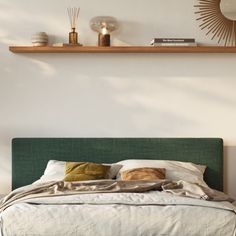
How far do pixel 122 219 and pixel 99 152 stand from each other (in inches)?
58.0

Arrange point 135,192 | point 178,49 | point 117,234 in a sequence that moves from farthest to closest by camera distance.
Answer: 1. point 178,49
2. point 135,192
3. point 117,234

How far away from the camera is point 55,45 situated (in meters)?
4.61

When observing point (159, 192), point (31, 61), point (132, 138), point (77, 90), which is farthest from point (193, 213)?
point (31, 61)

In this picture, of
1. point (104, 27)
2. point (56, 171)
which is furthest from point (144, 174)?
point (104, 27)

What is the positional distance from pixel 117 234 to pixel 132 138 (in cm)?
160

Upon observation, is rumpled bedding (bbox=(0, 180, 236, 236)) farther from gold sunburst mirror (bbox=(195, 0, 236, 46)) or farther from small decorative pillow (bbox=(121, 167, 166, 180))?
gold sunburst mirror (bbox=(195, 0, 236, 46))

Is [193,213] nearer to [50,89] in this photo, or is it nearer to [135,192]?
[135,192]

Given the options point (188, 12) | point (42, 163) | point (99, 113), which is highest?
point (188, 12)

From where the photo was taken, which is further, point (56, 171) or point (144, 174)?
point (56, 171)

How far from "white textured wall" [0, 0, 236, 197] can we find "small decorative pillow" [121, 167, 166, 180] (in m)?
0.68

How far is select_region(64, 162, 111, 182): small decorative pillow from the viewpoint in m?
4.09

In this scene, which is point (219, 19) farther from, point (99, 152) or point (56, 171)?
point (56, 171)

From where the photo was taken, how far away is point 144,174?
4.09 m

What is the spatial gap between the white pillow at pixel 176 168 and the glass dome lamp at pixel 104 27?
101 centimetres
